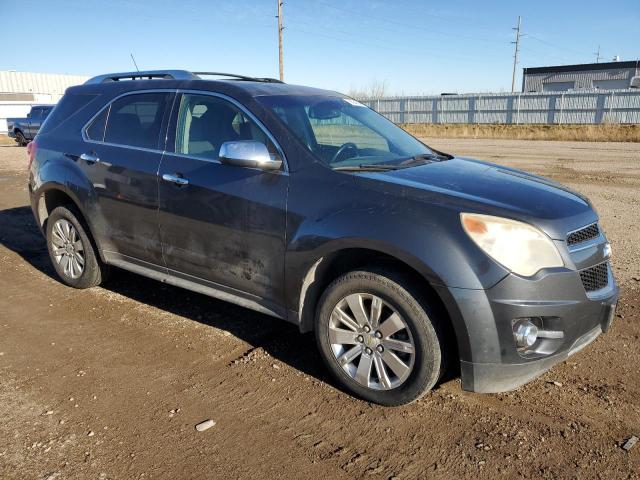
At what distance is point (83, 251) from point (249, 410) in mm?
2795

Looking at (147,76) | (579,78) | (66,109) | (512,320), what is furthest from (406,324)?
(579,78)

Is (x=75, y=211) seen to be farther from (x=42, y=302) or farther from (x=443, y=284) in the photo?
(x=443, y=284)

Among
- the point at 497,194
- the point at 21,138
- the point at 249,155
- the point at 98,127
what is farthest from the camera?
the point at 21,138

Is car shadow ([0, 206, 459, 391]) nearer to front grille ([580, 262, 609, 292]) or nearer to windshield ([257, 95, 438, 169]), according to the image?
front grille ([580, 262, 609, 292])

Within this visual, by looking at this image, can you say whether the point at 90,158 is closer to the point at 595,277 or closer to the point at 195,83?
the point at 195,83

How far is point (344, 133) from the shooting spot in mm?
3990

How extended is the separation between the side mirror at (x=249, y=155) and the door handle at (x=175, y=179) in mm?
542

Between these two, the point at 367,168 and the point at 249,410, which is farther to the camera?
the point at 367,168

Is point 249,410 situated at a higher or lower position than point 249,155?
lower

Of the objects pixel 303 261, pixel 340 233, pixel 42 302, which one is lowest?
pixel 42 302

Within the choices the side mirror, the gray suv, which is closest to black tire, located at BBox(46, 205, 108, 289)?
the gray suv

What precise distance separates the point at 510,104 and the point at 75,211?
38088mm

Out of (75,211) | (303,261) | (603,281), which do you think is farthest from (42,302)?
(603,281)

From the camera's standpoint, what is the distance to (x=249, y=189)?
3492 mm
